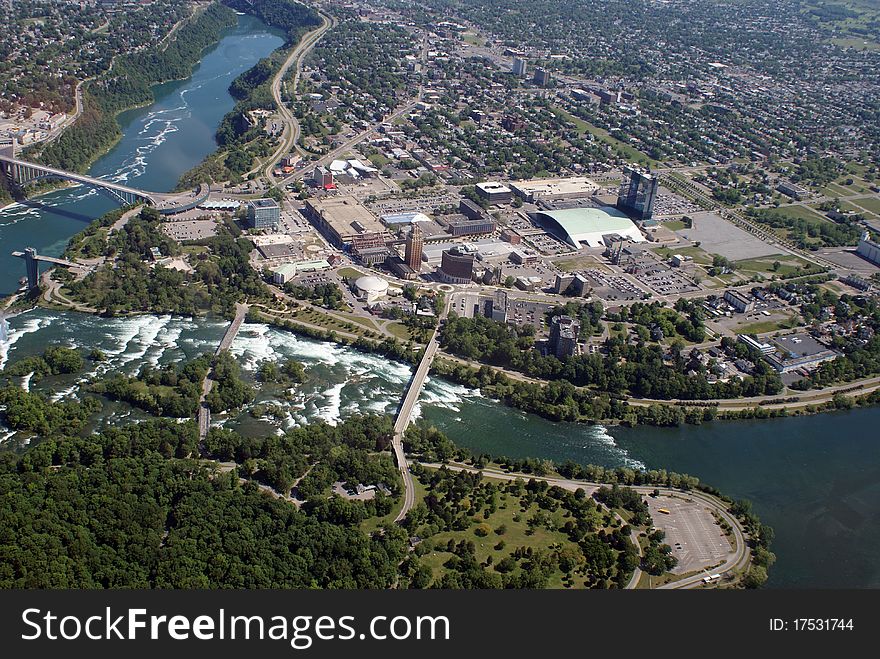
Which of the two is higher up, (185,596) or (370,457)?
(185,596)

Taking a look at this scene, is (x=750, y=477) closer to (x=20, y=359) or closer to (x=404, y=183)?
(x=20, y=359)

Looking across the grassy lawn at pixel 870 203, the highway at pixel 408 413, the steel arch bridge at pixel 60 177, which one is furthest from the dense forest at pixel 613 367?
the grassy lawn at pixel 870 203

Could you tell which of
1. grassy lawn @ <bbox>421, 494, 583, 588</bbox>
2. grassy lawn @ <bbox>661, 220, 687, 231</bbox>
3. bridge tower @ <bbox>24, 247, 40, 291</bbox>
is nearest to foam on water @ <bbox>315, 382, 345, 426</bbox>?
grassy lawn @ <bbox>421, 494, 583, 588</bbox>

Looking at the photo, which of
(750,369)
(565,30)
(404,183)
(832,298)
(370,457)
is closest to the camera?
(370,457)

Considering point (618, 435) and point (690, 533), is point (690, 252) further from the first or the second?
point (690, 533)

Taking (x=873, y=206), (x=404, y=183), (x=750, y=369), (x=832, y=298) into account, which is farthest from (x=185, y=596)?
(x=873, y=206)

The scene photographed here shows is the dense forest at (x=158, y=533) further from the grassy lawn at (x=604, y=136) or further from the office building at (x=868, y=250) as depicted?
the grassy lawn at (x=604, y=136)
